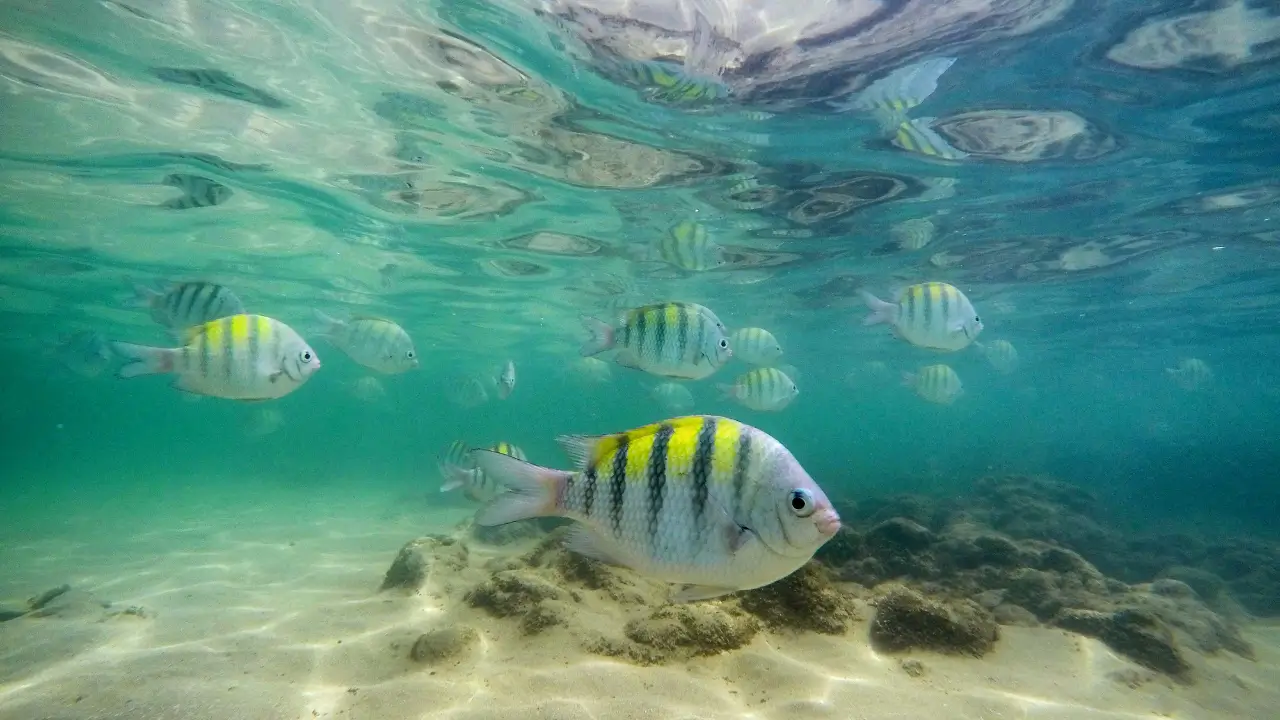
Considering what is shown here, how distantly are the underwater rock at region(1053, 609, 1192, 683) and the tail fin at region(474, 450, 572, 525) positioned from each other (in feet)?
22.0

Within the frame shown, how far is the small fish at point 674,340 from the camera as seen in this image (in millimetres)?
4641

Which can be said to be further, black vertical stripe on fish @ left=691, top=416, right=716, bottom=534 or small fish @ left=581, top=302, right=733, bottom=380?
small fish @ left=581, top=302, right=733, bottom=380

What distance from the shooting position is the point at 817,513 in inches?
83.5

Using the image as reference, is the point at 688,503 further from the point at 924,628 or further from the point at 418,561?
the point at 418,561

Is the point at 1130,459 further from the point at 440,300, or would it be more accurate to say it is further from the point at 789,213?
the point at 440,300

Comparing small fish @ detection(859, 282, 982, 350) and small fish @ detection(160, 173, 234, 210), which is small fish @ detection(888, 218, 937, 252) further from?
small fish @ detection(160, 173, 234, 210)

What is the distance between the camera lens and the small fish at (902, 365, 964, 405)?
9703 millimetres

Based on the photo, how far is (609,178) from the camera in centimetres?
1437

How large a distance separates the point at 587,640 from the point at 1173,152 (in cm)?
1497

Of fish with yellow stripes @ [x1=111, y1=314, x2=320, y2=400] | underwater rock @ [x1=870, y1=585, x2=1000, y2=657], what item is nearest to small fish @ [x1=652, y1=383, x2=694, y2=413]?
underwater rock @ [x1=870, y1=585, x2=1000, y2=657]

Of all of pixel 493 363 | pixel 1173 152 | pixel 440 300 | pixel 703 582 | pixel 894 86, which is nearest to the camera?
pixel 703 582

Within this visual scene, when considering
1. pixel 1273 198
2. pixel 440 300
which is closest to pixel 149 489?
pixel 440 300

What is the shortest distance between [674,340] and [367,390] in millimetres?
15000

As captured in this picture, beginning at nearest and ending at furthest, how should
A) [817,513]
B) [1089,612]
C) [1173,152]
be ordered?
[817,513], [1089,612], [1173,152]
